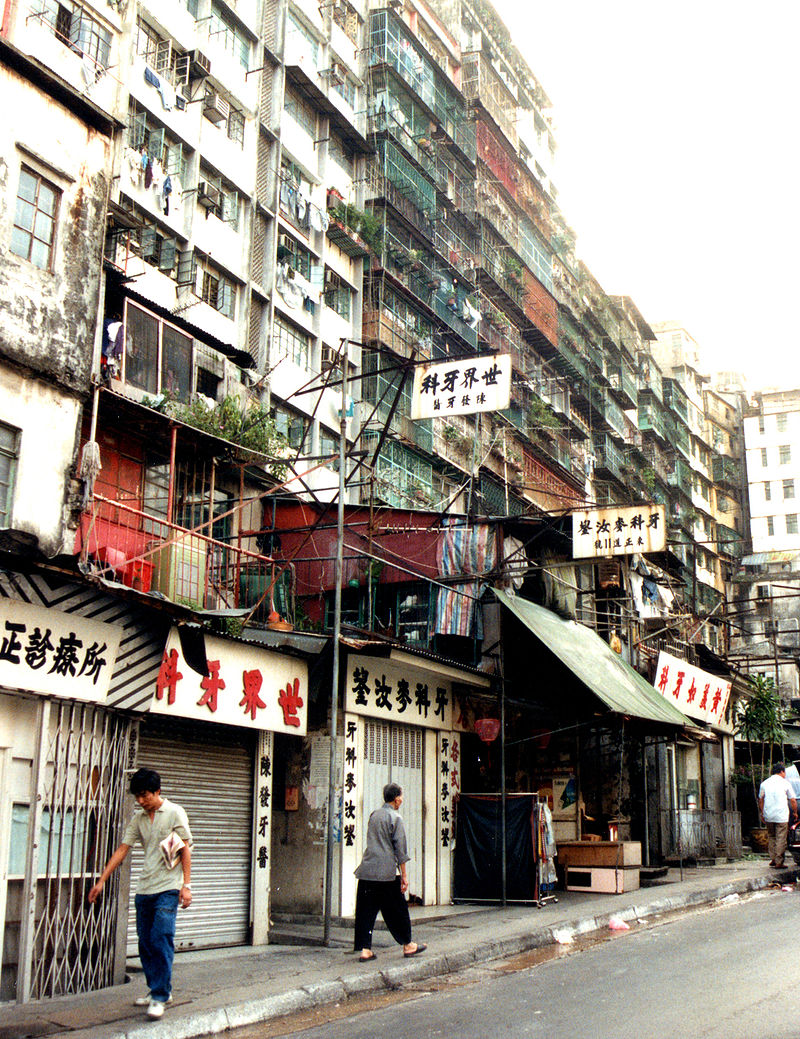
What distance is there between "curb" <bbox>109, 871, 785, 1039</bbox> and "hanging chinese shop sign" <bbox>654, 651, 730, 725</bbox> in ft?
27.4

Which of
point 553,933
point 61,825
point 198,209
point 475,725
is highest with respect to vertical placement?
point 198,209

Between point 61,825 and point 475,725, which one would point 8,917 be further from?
point 475,725

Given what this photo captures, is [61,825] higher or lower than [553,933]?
higher

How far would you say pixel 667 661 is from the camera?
2291 cm

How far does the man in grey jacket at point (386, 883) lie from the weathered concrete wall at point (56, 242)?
316 inches

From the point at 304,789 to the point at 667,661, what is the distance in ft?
35.9

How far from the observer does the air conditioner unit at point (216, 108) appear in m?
27.4

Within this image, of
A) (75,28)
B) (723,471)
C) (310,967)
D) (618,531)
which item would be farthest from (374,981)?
(723,471)

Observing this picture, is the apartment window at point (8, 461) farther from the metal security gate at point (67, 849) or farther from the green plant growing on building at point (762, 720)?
the green plant growing on building at point (762, 720)

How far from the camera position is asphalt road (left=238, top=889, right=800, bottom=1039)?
6953 mm

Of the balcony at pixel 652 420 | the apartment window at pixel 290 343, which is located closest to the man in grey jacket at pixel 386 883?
the apartment window at pixel 290 343

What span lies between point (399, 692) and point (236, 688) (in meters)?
3.97

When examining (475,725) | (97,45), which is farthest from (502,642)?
(97,45)

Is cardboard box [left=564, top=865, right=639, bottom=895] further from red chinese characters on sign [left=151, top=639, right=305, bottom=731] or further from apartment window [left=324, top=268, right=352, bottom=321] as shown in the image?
apartment window [left=324, top=268, right=352, bottom=321]
